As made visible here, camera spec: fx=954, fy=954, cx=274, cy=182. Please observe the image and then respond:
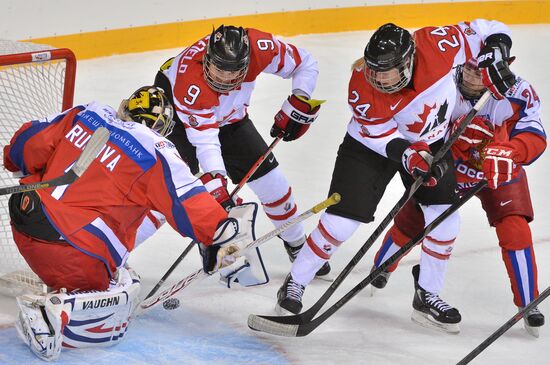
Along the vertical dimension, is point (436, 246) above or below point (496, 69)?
below

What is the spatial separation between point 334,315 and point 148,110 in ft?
3.50

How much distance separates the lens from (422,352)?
10.5ft

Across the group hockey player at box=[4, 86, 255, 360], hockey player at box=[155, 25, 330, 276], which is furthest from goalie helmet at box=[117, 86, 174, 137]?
hockey player at box=[155, 25, 330, 276]

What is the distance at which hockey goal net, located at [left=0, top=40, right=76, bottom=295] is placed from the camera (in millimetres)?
3457

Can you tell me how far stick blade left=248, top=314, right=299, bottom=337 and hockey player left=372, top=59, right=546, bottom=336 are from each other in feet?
2.64

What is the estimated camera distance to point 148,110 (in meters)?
2.92

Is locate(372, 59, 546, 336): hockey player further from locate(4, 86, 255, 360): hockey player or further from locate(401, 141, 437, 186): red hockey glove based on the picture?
locate(4, 86, 255, 360): hockey player

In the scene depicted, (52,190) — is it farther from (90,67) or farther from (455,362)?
(90,67)

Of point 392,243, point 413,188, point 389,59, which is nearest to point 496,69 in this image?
point 389,59

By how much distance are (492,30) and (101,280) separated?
1627 mm

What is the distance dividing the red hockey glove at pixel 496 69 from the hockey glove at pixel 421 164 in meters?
0.31

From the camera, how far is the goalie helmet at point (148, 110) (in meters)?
2.91

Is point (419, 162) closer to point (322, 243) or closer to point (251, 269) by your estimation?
point (322, 243)

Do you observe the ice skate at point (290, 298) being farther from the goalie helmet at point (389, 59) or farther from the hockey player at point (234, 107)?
the goalie helmet at point (389, 59)
